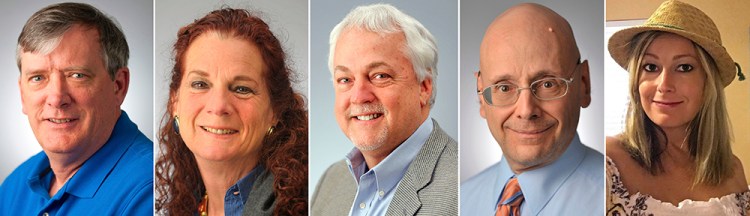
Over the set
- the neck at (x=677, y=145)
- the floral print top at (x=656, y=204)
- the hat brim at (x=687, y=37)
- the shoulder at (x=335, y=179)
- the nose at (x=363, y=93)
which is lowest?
the floral print top at (x=656, y=204)

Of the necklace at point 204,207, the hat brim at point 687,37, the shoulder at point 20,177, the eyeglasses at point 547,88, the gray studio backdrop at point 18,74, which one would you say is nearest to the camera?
the hat brim at point 687,37

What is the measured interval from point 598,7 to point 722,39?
0.60 metres

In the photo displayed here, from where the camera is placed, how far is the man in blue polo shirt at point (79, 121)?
15.6 ft

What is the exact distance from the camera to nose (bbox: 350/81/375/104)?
433cm

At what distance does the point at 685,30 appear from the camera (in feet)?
13.4

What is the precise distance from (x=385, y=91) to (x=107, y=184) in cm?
169

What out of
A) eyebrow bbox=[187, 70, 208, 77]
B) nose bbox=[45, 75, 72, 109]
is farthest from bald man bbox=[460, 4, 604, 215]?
nose bbox=[45, 75, 72, 109]

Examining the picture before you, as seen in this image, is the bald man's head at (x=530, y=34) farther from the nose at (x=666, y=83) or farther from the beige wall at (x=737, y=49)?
the beige wall at (x=737, y=49)

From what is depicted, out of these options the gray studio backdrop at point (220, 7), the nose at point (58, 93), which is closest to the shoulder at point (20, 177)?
the nose at point (58, 93)

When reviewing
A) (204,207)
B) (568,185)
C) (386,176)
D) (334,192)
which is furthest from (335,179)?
(568,185)

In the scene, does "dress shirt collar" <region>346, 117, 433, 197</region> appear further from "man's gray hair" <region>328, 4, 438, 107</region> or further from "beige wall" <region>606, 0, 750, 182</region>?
"beige wall" <region>606, 0, 750, 182</region>

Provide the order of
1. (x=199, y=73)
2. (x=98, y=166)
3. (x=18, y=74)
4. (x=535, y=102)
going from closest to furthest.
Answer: (x=535, y=102)
(x=199, y=73)
(x=98, y=166)
(x=18, y=74)

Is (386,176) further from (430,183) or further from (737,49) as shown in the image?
(737,49)

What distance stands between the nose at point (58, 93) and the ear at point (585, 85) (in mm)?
2779
